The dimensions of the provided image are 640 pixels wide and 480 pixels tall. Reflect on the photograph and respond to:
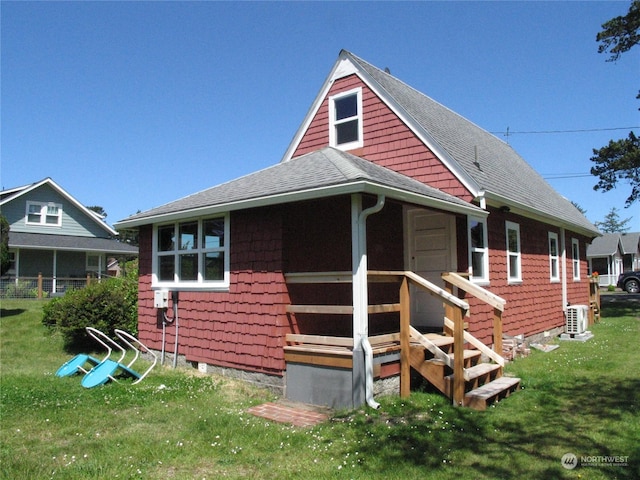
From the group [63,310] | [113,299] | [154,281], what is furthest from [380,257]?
[63,310]

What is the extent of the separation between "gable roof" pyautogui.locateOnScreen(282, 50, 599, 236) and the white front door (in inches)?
35.1

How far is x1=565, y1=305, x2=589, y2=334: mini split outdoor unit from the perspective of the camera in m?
12.9

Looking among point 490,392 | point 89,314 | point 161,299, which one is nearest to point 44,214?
point 89,314

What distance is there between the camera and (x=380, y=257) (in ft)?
29.2

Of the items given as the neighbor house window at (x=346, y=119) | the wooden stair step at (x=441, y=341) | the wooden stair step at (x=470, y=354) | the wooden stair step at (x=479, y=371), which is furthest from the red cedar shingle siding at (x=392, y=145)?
the wooden stair step at (x=479, y=371)

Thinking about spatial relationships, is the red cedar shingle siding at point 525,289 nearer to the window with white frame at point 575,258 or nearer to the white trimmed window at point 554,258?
the white trimmed window at point 554,258

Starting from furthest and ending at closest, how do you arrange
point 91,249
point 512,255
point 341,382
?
1. point 91,249
2. point 512,255
3. point 341,382

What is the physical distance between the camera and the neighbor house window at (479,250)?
9289mm

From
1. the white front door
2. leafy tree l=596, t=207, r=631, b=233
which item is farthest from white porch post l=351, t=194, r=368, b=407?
leafy tree l=596, t=207, r=631, b=233

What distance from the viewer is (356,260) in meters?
6.58

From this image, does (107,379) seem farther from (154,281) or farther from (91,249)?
(91,249)

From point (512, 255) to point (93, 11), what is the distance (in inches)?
389

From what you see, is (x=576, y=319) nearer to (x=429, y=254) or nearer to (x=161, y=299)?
(x=429, y=254)

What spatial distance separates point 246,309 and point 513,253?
637 centimetres
